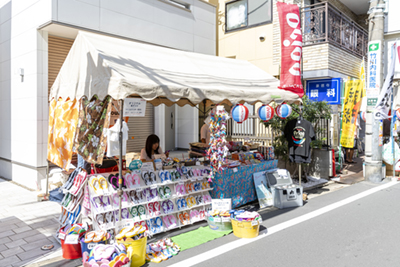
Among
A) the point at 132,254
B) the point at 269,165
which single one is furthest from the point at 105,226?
the point at 269,165

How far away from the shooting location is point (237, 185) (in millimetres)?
6973

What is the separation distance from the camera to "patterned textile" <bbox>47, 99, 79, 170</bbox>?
618 centimetres

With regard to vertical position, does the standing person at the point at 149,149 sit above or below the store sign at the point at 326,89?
below

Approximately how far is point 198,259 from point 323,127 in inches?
300

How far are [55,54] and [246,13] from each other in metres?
8.80

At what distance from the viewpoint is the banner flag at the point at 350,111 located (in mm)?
11258

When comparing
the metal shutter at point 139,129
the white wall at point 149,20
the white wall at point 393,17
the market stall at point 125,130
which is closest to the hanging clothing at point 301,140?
the market stall at point 125,130

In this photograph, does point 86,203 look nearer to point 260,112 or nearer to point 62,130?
point 62,130

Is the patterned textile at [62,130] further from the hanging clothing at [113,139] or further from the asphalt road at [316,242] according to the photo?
the asphalt road at [316,242]

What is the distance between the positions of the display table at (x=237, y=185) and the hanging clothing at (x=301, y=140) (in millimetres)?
995

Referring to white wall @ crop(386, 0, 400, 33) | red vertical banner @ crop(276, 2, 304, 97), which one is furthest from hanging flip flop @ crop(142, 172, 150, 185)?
white wall @ crop(386, 0, 400, 33)

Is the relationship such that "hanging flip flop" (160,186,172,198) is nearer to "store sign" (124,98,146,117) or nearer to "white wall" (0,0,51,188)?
"store sign" (124,98,146,117)

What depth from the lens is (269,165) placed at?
791 centimetres

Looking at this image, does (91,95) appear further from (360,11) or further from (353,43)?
(360,11)
